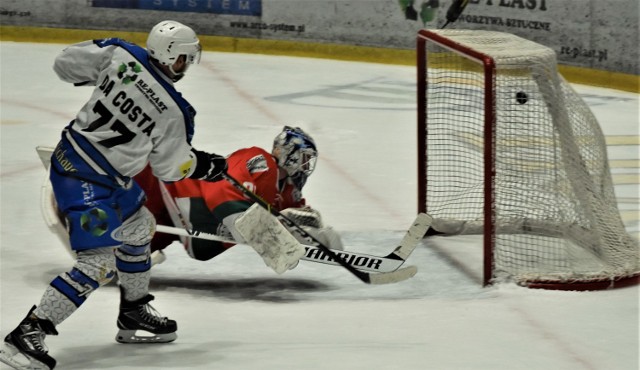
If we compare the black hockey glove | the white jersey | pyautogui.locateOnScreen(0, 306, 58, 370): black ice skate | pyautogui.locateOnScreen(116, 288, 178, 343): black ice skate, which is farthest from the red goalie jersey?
pyautogui.locateOnScreen(0, 306, 58, 370): black ice skate

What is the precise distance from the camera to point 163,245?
4.79 m

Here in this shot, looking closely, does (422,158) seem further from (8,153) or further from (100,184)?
(8,153)

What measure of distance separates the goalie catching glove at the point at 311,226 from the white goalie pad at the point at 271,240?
0.30 m

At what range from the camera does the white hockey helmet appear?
3.69 metres

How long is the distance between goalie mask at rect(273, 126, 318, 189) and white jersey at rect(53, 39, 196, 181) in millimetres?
914

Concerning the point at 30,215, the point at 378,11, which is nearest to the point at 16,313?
the point at 30,215

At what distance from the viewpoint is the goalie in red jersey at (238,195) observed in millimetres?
4488

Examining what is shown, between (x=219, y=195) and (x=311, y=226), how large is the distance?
0.35 m

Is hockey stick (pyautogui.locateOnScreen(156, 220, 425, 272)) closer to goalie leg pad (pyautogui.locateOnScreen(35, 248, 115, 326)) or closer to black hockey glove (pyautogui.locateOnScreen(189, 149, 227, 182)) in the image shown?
Result: black hockey glove (pyautogui.locateOnScreen(189, 149, 227, 182))

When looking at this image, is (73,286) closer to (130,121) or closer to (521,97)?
(130,121)

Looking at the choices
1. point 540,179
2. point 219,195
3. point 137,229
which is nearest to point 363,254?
point 219,195

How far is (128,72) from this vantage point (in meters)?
3.68

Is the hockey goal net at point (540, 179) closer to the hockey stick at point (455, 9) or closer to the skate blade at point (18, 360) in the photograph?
the skate blade at point (18, 360)

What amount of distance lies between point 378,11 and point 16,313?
5.81m
